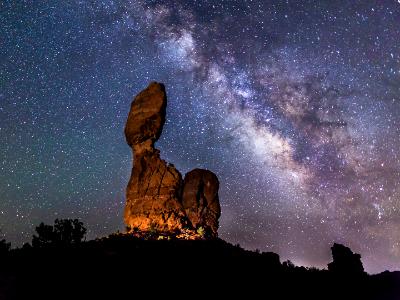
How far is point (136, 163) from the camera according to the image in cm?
3250

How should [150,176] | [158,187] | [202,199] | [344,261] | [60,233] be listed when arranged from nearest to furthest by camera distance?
1. [344,261]
2. [158,187]
3. [150,176]
4. [202,199]
5. [60,233]

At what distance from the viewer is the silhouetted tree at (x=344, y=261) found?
26812 millimetres

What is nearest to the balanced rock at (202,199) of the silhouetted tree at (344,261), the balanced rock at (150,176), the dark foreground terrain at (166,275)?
the balanced rock at (150,176)

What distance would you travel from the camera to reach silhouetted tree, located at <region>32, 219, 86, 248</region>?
39.1 meters

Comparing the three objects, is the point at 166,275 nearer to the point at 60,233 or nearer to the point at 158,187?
the point at 158,187

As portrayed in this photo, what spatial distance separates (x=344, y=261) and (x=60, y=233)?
3094 centimetres

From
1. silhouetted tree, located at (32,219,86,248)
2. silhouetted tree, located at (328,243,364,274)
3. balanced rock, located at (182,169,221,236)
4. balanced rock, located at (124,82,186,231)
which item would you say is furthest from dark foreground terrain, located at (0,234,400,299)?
silhouetted tree, located at (32,219,86,248)

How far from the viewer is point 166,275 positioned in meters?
17.6

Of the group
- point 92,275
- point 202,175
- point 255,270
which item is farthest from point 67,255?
point 202,175

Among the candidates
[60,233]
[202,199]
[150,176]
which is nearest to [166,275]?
[150,176]

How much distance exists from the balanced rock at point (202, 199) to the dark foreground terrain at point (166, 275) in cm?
562

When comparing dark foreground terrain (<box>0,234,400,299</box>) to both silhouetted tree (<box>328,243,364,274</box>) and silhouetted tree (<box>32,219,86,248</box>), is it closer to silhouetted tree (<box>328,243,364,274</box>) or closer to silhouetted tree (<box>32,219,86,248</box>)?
silhouetted tree (<box>328,243,364,274</box>)

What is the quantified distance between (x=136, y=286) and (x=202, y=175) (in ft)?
62.5

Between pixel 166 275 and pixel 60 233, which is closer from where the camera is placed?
pixel 166 275
